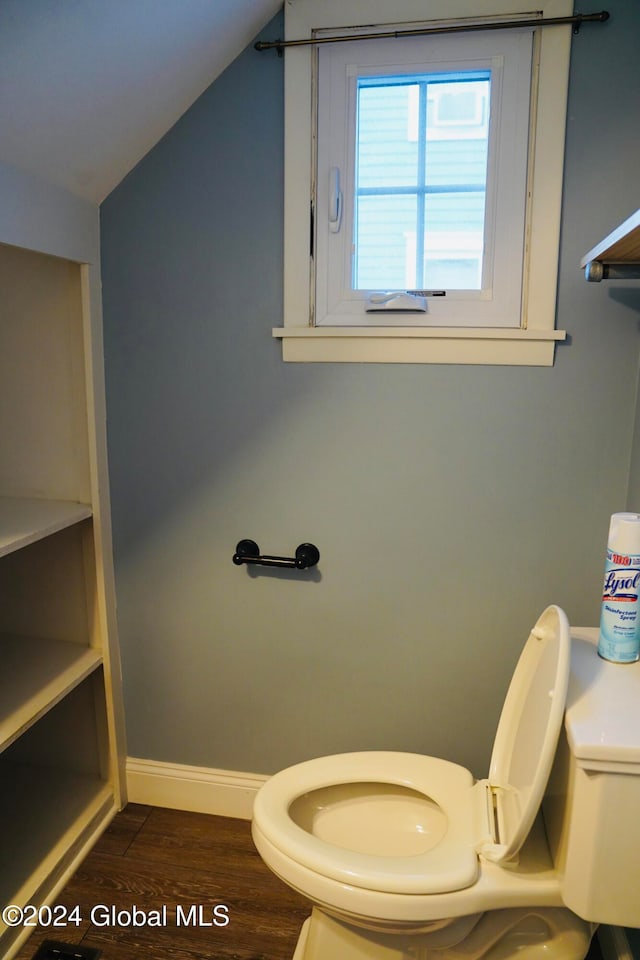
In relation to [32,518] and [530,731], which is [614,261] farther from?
[32,518]

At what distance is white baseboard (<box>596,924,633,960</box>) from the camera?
1.36 meters

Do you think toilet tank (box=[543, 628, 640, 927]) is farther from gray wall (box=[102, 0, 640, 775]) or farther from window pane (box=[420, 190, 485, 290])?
window pane (box=[420, 190, 485, 290])

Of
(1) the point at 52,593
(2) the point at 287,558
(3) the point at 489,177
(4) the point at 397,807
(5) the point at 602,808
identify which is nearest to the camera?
(5) the point at 602,808

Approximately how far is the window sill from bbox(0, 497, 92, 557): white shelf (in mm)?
683

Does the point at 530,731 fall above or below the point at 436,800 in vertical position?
above

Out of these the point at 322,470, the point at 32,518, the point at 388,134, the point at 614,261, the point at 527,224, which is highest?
the point at 388,134

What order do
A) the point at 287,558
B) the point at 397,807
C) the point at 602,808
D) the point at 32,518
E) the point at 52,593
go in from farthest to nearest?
the point at 52,593
the point at 287,558
the point at 32,518
the point at 397,807
the point at 602,808

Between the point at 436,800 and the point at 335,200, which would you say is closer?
the point at 436,800

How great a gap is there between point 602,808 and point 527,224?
1.20 meters

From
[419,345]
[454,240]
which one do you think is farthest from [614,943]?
[454,240]

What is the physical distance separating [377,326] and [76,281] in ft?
2.57

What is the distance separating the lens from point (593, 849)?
3.40ft

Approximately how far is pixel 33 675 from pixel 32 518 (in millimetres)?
426

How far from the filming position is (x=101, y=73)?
52.6 inches
